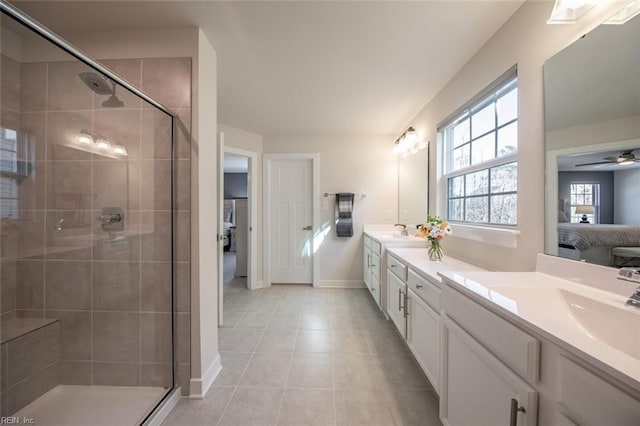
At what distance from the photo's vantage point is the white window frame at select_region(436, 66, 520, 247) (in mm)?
1449

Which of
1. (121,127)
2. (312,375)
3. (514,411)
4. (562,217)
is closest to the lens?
(514,411)

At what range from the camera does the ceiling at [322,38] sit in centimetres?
137

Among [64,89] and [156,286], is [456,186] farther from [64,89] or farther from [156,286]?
[64,89]

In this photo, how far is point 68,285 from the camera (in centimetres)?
148

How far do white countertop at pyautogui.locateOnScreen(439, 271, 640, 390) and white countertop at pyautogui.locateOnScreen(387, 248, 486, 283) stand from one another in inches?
12.0

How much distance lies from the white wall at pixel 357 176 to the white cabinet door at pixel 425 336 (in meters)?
1.86

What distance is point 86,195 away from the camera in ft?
4.87

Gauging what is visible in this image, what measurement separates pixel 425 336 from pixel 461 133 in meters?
1.77

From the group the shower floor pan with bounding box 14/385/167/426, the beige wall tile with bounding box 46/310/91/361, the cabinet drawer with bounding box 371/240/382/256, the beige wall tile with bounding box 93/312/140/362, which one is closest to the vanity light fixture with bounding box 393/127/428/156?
the cabinet drawer with bounding box 371/240/382/256

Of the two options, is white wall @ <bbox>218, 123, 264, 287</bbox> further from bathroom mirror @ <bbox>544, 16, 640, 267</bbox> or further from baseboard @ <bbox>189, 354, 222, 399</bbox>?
bathroom mirror @ <bbox>544, 16, 640, 267</bbox>

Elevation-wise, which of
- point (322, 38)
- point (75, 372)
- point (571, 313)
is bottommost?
point (75, 372)

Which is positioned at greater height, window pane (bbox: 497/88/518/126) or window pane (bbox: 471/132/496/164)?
window pane (bbox: 497/88/518/126)

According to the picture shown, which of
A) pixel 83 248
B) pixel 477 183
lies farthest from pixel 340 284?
pixel 83 248

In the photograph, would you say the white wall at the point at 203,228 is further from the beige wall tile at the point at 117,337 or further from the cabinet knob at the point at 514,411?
the cabinet knob at the point at 514,411
